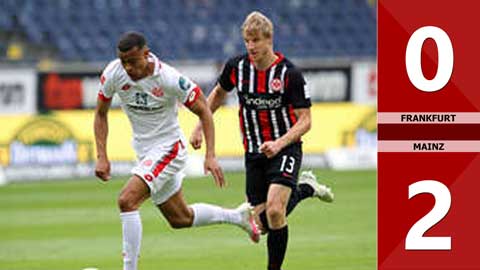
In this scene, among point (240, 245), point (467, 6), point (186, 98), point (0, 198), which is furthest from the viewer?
point (0, 198)

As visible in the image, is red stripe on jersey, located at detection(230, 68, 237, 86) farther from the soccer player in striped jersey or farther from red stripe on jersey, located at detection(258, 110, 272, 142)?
red stripe on jersey, located at detection(258, 110, 272, 142)

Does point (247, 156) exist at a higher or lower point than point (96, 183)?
higher

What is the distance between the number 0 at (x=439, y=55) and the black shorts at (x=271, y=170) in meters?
3.13

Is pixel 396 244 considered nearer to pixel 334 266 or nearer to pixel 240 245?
pixel 334 266

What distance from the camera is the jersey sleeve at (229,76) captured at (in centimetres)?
946

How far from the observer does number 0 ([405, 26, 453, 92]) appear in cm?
614

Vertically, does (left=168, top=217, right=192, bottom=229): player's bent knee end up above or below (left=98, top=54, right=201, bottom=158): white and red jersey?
below

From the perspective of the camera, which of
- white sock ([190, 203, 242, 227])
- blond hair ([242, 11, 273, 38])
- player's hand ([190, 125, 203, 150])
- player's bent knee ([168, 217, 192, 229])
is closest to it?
blond hair ([242, 11, 273, 38])

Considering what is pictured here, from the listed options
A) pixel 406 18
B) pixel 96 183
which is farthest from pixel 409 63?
pixel 96 183

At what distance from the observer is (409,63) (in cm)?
616

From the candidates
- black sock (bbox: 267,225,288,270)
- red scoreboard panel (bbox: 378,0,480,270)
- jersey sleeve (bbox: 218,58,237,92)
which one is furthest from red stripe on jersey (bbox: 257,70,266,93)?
red scoreboard panel (bbox: 378,0,480,270)

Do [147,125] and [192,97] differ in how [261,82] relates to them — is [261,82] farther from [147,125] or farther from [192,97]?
[147,125]

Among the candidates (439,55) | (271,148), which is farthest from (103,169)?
(439,55)

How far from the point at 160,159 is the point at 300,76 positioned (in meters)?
1.21
